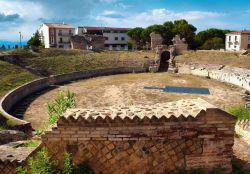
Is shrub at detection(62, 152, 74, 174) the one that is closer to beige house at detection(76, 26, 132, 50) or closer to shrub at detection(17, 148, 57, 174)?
shrub at detection(17, 148, 57, 174)

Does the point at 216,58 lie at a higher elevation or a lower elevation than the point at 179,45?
lower

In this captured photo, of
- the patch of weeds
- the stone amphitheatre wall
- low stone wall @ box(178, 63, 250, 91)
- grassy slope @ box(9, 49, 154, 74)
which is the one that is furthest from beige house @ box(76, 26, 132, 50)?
the patch of weeds

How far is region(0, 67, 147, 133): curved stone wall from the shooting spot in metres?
20.0

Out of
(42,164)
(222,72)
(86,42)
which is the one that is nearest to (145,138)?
(42,164)

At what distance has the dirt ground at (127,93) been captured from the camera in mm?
29109

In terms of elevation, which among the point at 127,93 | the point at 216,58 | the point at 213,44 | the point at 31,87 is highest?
the point at 213,44

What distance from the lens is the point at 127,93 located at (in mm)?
34375

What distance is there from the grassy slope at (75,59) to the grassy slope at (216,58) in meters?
6.32

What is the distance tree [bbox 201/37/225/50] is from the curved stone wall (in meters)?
26.8

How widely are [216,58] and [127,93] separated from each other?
76.7 feet

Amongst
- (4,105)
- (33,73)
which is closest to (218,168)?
(4,105)

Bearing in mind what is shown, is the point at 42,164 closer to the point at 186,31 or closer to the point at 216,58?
the point at 216,58

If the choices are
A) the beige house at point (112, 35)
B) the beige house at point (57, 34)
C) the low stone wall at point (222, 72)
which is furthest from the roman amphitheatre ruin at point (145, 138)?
the beige house at point (112, 35)

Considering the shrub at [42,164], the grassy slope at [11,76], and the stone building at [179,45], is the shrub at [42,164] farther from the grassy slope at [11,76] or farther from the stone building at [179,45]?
the stone building at [179,45]
